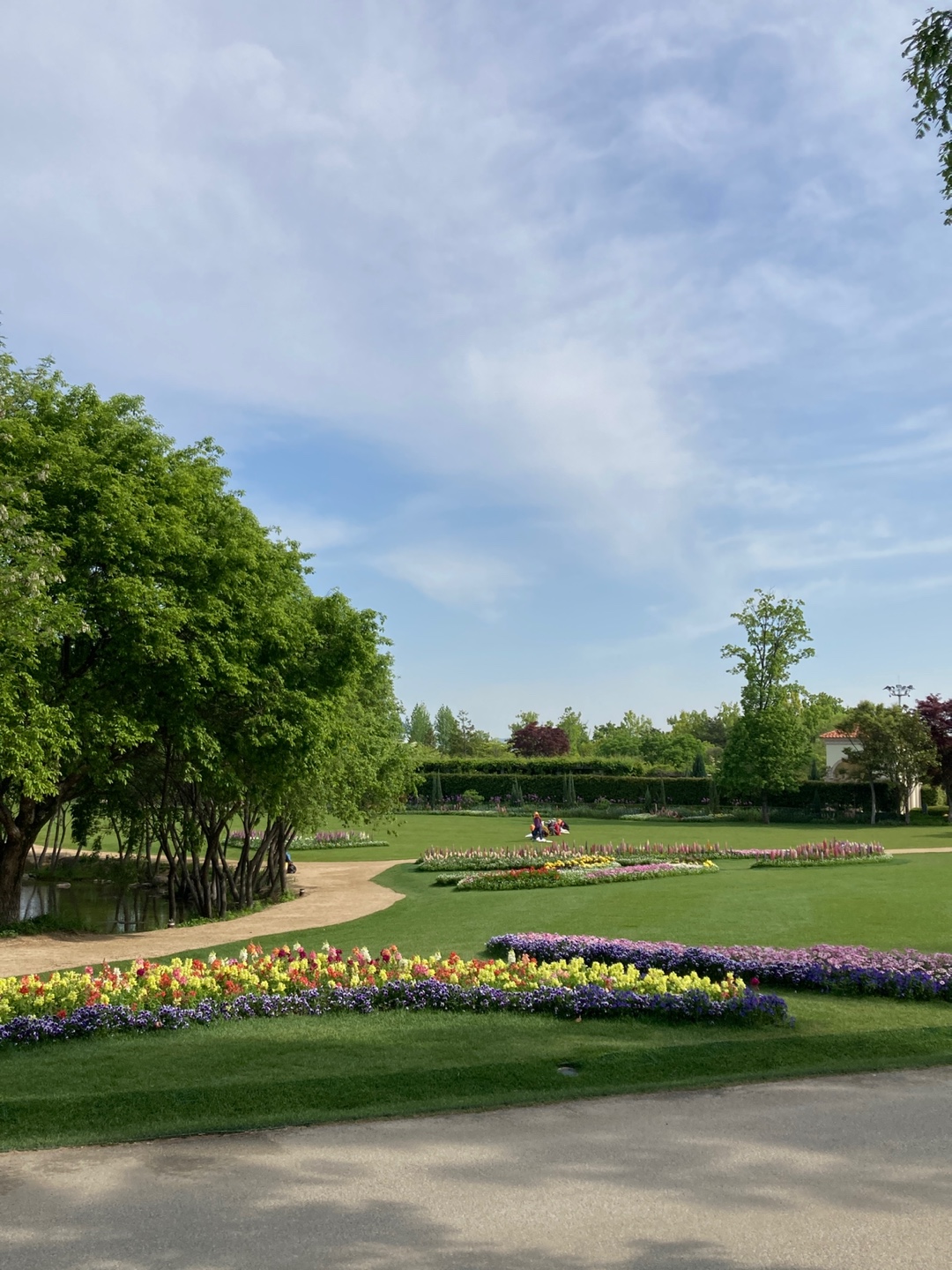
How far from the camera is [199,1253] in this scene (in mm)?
4586

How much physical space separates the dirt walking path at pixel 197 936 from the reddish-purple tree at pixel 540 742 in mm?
66315

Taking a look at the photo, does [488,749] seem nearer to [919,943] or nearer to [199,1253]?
[919,943]

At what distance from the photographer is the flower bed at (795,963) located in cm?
1036

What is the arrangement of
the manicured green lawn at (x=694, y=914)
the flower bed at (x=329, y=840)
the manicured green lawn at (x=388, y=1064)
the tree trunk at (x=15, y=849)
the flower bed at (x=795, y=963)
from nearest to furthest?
1. the manicured green lawn at (x=388, y=1064)
2. the flower bed at (x=795, y=963)
3. the manicured green lawn at (x=694, y=914)
4. the tree trunk at (x=15, y=849)
5. the flower bed at (x=329, y=840)

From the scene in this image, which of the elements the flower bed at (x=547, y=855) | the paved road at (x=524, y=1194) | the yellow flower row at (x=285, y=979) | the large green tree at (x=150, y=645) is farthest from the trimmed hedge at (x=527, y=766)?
the paved road at (x=524, y=1194)

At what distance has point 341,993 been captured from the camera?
9.92 m

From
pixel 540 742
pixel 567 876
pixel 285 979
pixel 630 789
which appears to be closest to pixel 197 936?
pixel 285 979

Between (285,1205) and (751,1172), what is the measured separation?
8.49 ft

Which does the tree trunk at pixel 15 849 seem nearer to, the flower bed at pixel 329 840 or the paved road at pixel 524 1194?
the paved road at pixel 524 1194

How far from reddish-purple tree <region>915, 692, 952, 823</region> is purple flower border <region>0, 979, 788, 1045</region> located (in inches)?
1820

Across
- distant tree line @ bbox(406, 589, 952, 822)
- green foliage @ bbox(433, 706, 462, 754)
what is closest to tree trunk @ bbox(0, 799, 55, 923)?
distant tree line @ bbox(406, 589, 952, 822)

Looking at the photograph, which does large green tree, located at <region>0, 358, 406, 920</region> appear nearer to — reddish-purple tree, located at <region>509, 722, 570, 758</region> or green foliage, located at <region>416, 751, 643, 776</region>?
green foliage, located at <region>416, 751, 643, 776</region>

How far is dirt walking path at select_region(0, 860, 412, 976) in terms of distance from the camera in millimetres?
14633

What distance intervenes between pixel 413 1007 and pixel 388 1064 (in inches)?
80.7
